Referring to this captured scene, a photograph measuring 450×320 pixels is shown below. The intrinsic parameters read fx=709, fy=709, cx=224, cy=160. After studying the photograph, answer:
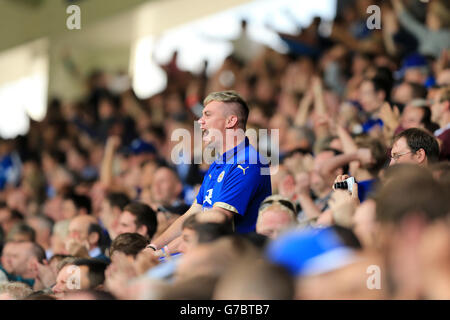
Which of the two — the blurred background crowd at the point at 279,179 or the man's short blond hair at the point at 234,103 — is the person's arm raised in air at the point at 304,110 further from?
the man's short blond hair at the point at 234,103

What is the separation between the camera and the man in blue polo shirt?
144 inches

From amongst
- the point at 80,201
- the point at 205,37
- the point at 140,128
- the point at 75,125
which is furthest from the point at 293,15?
the point at 80,201

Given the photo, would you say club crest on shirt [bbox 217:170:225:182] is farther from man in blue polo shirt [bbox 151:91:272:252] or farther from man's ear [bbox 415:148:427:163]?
man's ear [bbox 415:148:427:163]

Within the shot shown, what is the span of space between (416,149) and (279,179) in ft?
5.25

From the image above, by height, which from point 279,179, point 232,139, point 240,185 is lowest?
point 240,185

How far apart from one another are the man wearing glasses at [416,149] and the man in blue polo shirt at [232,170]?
2.32ft

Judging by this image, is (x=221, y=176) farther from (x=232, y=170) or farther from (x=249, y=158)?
(x=249, y=158)

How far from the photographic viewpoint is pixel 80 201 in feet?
20.9

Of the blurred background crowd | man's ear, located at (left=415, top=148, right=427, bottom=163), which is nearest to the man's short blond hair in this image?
the blurred background crowd

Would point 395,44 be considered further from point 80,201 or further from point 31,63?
point 31,63

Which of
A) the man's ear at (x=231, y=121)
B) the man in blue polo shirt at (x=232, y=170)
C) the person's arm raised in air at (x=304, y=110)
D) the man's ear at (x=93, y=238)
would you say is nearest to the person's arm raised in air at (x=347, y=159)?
the man in blue polo shirt at (x=232, y=170)

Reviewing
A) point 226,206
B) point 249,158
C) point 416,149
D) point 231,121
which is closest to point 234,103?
point 231,121

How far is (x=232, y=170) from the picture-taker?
370cm

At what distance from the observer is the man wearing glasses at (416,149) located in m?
3.55
